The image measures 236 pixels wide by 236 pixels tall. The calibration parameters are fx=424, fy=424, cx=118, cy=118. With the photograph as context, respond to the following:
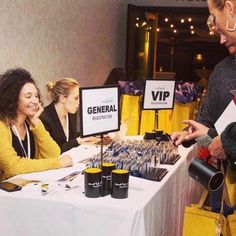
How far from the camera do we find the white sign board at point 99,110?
1.95 meters

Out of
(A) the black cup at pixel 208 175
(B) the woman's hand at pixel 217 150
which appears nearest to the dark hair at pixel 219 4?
(B) the woman's hand at pixel 217 150

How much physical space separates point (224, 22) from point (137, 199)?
29.9 inches

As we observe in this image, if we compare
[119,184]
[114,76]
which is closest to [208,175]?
[119,184]

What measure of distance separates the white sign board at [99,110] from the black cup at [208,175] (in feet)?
1.83

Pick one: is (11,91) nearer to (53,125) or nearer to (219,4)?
(53,125)

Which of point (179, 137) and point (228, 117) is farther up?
point (228, 117)

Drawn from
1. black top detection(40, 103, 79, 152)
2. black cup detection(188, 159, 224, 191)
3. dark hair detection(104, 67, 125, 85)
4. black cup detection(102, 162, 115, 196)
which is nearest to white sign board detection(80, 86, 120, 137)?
black cup detection(102, 162, 115, 196)

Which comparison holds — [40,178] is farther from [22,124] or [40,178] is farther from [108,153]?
[22,124]

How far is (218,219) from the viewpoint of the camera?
5.16ft

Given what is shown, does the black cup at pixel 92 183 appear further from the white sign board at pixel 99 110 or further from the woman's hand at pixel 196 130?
the woman's hand at pixel 196 130

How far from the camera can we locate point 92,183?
5.52 ft

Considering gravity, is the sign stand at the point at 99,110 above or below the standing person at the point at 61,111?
above

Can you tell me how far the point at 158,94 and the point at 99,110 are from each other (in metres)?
1.31

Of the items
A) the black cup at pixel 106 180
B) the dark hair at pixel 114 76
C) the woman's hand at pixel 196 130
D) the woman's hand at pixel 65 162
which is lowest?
the dark hair at pixel 114 76
